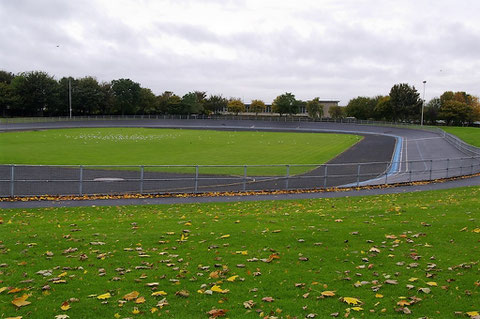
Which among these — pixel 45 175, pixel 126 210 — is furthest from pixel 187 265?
pixel 45 175

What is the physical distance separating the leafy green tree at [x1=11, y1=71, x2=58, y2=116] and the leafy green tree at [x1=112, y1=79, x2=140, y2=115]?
18616mm

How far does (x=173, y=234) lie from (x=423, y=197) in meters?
12.0

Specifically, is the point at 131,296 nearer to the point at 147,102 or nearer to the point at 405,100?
the point at 405,100

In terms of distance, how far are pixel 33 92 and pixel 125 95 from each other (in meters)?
26.0

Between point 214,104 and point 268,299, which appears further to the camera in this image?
point 214,104

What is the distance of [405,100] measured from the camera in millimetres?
119312

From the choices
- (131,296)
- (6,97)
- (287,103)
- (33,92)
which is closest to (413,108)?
(287,103)

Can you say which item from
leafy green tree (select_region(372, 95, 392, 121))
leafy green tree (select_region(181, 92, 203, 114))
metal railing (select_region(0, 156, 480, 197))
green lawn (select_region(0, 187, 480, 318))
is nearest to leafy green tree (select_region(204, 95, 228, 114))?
leafy green tree (select_region(181, 92, 203, 114))

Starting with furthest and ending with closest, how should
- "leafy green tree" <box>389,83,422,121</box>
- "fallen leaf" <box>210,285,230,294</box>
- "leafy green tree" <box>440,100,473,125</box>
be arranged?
"leafy green tree" <box>389,83,422,121</box> → "leafy green tree" <box>440,100,473,125</box> → "fallen leaf" <box>210,285,230,294</box>

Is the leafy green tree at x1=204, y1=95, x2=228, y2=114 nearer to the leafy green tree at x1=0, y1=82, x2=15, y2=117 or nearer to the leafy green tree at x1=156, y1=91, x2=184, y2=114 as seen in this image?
the leafy green tree at x1=156, y1=91, x2=184, y2=114

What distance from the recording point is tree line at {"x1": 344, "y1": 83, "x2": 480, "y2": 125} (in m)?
109

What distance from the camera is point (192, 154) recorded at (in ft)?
133

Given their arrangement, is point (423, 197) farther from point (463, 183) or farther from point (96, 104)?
point (96, 104)

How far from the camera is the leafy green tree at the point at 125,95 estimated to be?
129000 millimetres
